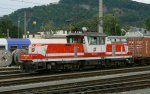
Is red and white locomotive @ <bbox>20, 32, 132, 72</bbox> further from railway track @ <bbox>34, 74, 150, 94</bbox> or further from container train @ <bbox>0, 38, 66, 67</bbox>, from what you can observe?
railway track @ <bbox>34, 74, 150, 94</bbox>

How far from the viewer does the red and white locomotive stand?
24.8 meters

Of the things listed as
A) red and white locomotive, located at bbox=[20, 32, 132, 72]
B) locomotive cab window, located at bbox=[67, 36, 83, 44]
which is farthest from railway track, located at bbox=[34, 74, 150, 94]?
locomotive cab window, located at bbox=[67, 36, 83, 44]

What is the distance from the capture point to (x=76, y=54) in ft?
88.7

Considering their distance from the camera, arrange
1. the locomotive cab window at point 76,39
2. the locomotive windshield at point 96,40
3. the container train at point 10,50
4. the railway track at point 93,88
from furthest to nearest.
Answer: the container train at point 10,50, the locomotive windshield at point 96,40, the locomotive cab window at point 76,39, the railway track at point 93,88

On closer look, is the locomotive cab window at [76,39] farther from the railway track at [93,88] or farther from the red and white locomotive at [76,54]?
the railway track at [93,88]

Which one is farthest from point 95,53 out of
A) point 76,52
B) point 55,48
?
point 55,48

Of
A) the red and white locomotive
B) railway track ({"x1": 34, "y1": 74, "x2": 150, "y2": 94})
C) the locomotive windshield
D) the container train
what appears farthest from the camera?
the container train

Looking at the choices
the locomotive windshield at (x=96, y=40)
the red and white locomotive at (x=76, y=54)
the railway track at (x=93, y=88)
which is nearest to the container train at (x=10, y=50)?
the red and white locomotive at (x=76, y=54)

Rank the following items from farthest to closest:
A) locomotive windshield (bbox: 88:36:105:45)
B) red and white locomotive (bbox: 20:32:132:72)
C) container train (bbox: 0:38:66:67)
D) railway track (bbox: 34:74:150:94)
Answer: container train (bbox: 0:38:66:67), locomotive windshield (bbox: 88:36:105:45), red and white locomotive (bbox: 20:32:132:72), railway track (bbox: 34:74:150:94)

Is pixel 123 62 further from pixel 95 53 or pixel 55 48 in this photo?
pixel 55 48

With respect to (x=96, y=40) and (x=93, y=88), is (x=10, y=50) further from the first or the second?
(x=93, y=88)

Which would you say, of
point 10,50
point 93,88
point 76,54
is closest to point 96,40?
point 76,54

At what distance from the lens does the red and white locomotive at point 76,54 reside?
977 inches

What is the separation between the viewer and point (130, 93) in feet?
48.7
